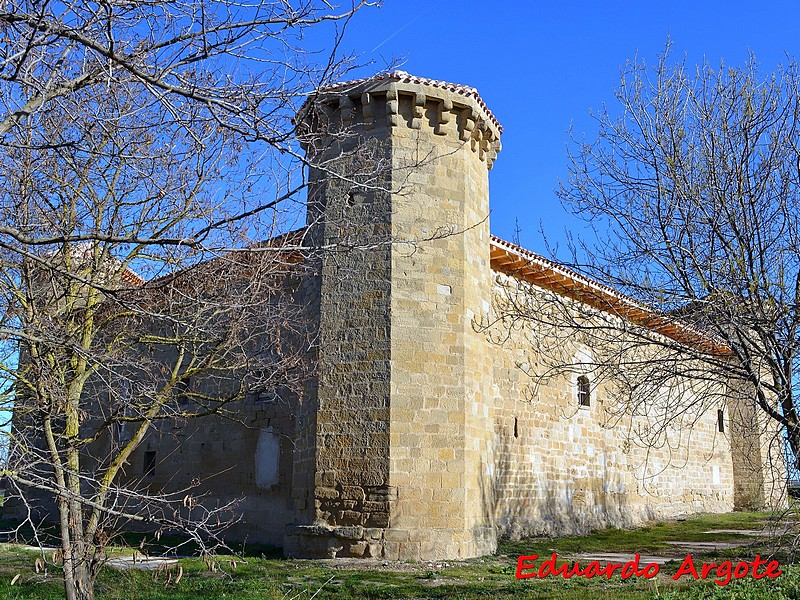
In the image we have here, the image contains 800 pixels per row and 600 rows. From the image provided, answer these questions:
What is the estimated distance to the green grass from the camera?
7.30m

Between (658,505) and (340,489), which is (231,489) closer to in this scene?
(340,489)

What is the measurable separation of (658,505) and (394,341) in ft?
35.9

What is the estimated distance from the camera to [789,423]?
6.36 metres

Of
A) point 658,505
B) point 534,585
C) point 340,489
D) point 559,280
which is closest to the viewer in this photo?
point 534,585

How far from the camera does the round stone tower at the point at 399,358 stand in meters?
10.4

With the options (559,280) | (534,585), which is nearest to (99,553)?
(534,585)

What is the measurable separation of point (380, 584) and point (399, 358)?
3326 mm

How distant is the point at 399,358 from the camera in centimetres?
1080

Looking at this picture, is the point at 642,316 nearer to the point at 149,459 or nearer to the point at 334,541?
the point at 334,541

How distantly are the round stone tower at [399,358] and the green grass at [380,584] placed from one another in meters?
0.65

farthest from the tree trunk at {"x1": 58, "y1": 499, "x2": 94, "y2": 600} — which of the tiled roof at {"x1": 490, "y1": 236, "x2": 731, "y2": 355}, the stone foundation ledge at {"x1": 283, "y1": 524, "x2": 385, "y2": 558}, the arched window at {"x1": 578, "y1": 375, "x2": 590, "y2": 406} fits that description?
the arched window at {"x1": 578, "y1": 375, "x2": 590, "y2": 406}

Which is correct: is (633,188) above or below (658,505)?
above

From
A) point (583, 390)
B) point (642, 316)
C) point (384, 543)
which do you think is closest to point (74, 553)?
point (384, 543)

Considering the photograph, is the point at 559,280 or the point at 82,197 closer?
the point at 82,197
